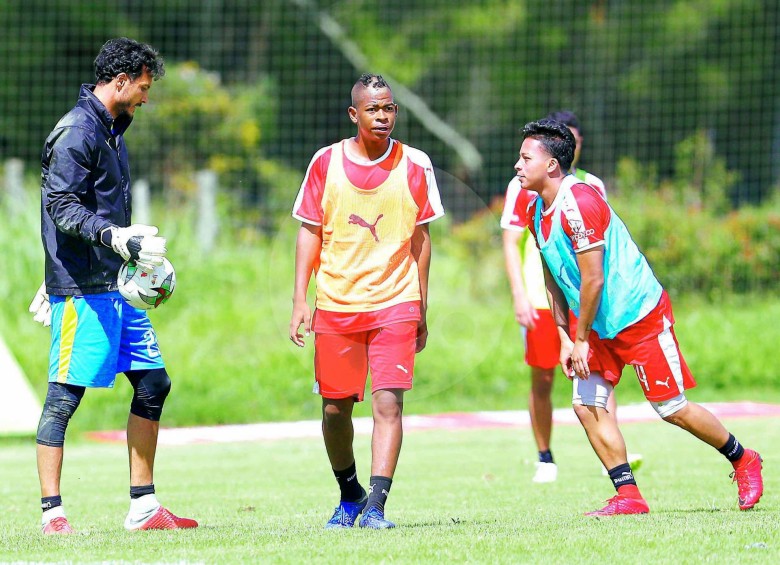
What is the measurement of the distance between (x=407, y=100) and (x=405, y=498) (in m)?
22.4

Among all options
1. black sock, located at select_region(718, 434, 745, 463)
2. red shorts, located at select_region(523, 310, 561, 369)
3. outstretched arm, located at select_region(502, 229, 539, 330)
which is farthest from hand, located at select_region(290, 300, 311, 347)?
red shorts, located at select_region(523, 310, 561, 369)

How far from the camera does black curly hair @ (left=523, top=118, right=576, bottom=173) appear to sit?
649cm

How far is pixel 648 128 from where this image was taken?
28.9 metres

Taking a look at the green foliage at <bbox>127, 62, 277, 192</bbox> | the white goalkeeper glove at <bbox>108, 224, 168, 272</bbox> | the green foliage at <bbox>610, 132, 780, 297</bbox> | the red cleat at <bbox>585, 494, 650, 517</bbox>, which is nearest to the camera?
the white goalkeeper glove at <bbox>108, 224, 168, 272</bbox>

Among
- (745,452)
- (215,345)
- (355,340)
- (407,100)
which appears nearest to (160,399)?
(355,340)

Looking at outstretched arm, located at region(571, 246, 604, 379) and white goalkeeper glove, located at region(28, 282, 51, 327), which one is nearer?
outstretched arm, located at region(571, 246, 604, 379)

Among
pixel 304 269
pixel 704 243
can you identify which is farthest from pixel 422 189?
pixel 704 243

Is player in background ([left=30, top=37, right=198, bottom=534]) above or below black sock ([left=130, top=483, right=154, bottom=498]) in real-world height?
above

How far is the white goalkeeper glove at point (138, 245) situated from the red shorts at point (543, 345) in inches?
138

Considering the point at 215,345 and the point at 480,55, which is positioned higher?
the point at 480,55

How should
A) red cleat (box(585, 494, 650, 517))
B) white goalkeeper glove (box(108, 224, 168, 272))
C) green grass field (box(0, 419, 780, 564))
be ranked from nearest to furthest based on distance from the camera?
green grass field (box(0, 419, 780, 564)) → white goalkeeper glove (box(108, 224, 168, 272)) → red cleat (box(585, 494, 650, 517))

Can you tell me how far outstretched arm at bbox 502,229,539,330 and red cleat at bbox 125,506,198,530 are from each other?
293 centimetres

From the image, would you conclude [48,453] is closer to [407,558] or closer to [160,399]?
[160,399]

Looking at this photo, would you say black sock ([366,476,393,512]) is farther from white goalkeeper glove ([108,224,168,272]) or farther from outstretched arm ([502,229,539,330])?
outstretched arm ([502,229,539,330])
